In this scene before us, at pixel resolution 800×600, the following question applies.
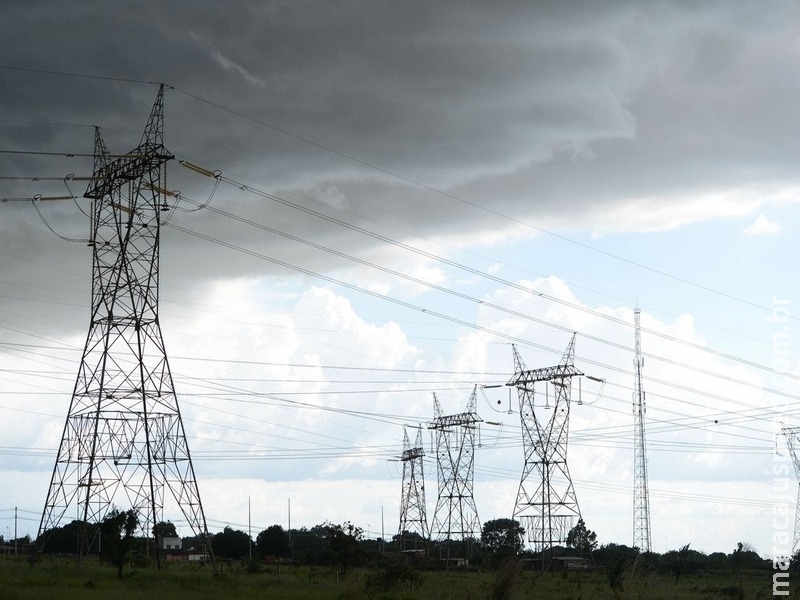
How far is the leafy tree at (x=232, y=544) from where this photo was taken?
15050 centimetres

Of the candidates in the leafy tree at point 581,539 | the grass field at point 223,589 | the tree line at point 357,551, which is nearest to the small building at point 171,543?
the tree line at point 357,551

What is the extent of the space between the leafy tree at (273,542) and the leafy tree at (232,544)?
2.06 m

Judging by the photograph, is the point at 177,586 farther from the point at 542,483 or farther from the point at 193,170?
the point at 542,483

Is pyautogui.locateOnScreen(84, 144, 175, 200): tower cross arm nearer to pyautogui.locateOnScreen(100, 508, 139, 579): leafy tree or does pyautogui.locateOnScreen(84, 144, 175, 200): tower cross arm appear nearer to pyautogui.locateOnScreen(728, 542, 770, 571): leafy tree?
pyautogui.locateOnScreen(100, 508, 139, 579): leafy tree

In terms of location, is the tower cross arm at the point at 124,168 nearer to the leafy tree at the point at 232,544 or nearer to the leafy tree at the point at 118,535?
the leafy tree at the point at 118,535

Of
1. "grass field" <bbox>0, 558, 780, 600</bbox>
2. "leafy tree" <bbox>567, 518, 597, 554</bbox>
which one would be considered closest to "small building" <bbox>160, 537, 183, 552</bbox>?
"leafy tree" <bbox>567, 518, 597, 554</bbox>

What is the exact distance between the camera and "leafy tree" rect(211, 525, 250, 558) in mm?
150500

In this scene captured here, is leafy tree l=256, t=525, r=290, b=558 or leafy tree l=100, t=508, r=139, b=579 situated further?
leafy tree l=256, t=525, r=290, b=558

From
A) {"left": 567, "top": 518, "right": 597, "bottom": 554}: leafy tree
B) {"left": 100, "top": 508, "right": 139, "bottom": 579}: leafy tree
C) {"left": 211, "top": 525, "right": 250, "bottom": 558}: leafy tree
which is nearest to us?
{"left": 100, "top": 508, "right": 139, "bottom": 579}: leafy tree

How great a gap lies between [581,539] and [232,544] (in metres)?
52.0

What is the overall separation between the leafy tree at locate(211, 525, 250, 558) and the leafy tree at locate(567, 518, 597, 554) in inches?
1888

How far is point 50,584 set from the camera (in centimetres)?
5409

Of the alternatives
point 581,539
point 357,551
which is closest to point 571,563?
point 581,539

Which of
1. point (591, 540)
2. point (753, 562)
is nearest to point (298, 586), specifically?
point (753, 562)
